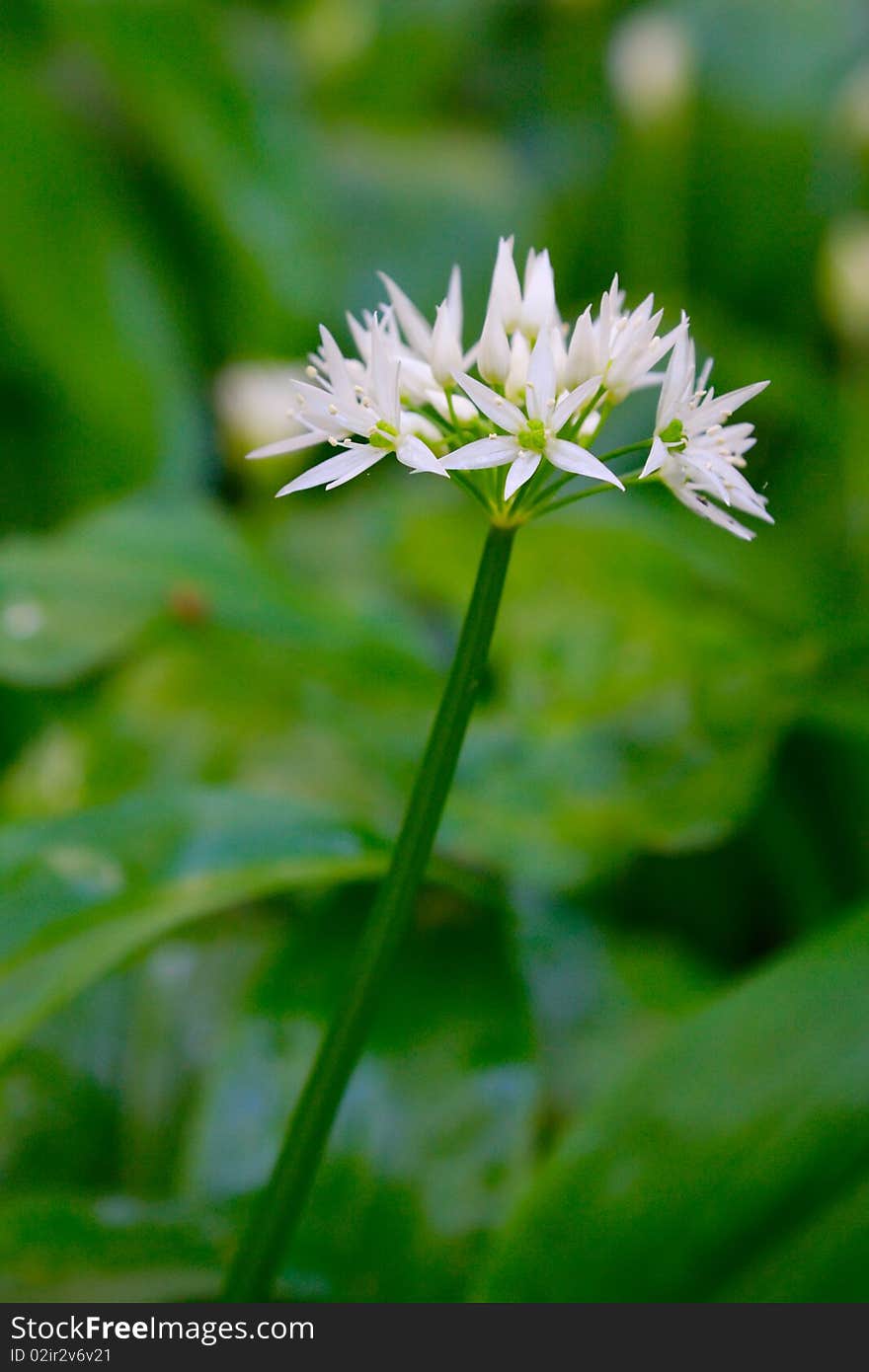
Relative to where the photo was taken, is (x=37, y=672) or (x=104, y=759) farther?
(x=104, y=759)

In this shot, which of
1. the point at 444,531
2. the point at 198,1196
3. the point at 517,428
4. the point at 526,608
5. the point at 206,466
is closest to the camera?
the point at 517,428

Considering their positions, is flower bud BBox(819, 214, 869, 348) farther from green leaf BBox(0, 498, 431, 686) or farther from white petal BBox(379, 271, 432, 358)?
white petal BBox(379, 271, 432, 358)

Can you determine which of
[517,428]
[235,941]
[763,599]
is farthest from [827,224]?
[517,428]

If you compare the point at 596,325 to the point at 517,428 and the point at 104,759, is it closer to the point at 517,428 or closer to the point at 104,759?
the point at 517,428

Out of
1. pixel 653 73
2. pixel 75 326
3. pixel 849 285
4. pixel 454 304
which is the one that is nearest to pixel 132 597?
pixel 454 304

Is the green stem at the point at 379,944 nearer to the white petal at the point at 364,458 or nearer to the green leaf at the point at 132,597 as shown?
the white petal at the point at 364,458

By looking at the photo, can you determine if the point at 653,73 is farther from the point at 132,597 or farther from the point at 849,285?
the point at 132,597

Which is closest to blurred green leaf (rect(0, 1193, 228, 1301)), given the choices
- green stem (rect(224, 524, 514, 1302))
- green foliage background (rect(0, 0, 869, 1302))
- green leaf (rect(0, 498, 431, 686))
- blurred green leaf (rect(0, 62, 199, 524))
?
green foliage background (rect(0, 0, 869, 1302))
